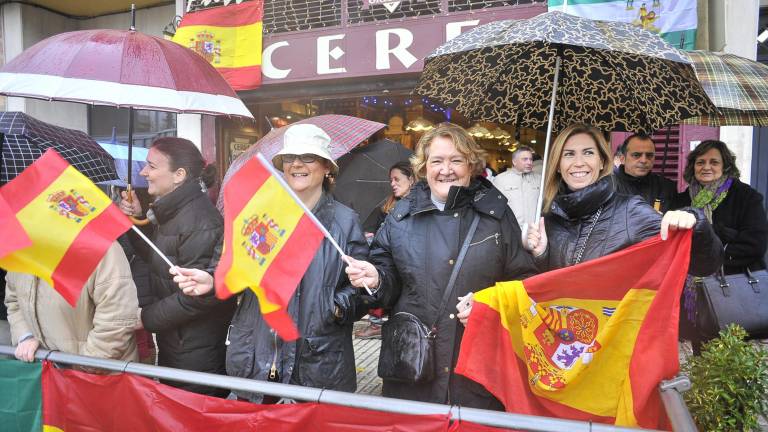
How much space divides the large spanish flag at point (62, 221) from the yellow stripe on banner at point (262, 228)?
0.58 meters

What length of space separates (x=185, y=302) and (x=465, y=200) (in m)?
1.61

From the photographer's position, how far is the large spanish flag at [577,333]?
7.30ft

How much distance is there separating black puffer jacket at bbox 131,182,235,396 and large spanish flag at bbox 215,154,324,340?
86 centimetres

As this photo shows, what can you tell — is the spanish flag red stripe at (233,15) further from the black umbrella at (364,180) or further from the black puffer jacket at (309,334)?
the black puffer jacket at (309,334)

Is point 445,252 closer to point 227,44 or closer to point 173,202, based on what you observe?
point 173,202

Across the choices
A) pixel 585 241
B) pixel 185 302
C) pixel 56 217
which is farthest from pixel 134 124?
pixel 585 241

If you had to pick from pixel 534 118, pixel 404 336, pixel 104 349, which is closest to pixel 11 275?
pixel 104 349

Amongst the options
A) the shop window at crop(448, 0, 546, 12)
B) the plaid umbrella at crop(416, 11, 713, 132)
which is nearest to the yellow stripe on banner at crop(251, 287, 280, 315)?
the plaid umbrella at crop(416, 11, 713, 132)

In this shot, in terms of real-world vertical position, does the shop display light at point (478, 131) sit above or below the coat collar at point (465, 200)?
above

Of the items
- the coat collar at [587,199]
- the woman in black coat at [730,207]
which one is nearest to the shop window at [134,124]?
the woman in black coat at [730,207]

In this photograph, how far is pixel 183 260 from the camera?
10.0ft

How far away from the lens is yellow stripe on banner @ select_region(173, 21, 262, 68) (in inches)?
369

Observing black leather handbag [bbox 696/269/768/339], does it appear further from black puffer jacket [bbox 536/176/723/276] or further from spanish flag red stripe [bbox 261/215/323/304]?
spanish flag red stripe [bbox 261/215/323/304]

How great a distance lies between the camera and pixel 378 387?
5.44 meters
